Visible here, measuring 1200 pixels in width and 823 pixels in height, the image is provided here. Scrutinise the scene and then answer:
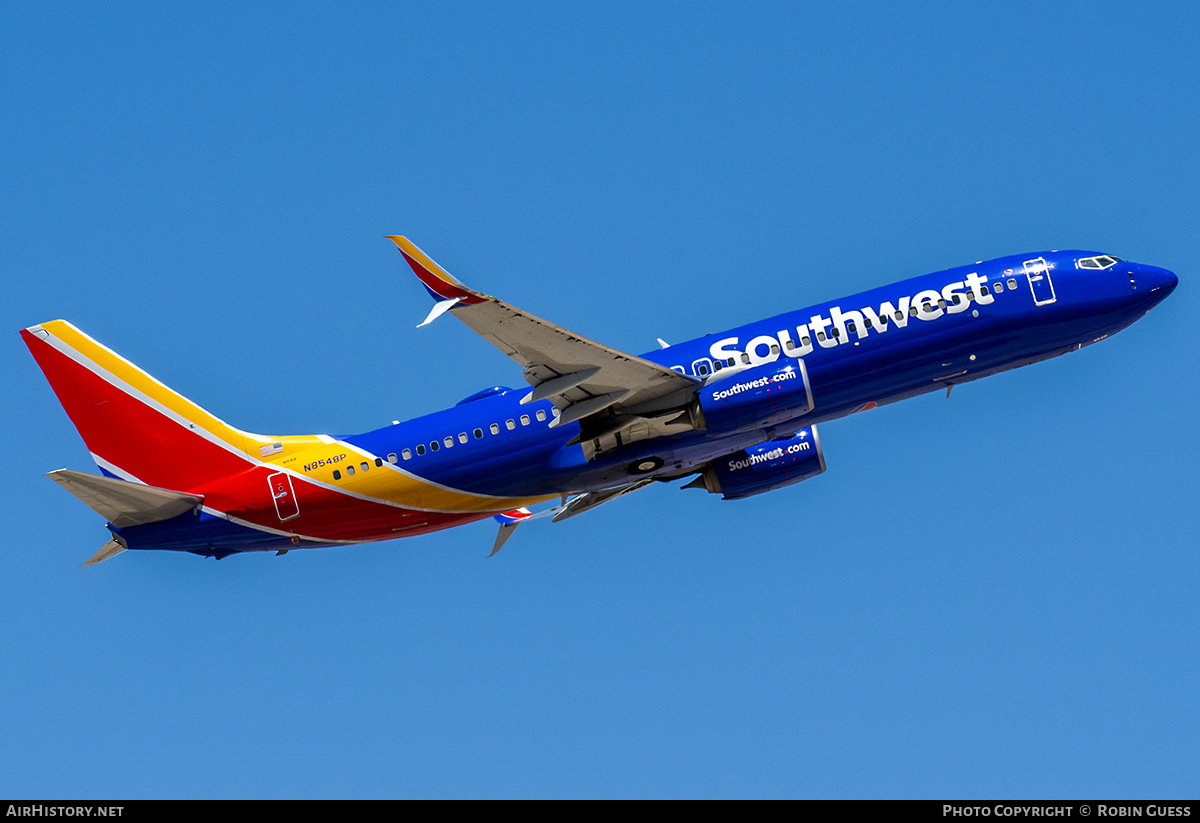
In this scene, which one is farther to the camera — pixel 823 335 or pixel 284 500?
pixel 284 500

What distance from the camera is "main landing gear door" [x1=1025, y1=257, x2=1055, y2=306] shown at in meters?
43.0

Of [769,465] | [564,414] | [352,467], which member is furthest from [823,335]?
[352,467]

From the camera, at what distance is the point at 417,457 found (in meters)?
44.6

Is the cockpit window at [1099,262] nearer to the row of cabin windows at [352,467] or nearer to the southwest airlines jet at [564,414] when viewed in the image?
the southwest airlines jet at [564,414]

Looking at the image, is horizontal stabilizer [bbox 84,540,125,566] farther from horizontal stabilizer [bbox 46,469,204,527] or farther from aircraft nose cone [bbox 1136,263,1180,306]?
aircraft nose cone [bbox 1136,263,1180,306]

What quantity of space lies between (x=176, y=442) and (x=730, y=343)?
19753 mm

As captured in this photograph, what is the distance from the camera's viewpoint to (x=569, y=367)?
4034 cm

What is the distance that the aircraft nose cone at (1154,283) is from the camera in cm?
4347

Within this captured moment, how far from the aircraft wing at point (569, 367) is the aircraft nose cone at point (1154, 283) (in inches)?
611

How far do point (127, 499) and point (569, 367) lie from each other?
50.8 feet

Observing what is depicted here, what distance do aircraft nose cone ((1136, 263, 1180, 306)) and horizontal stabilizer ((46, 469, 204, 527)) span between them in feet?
108

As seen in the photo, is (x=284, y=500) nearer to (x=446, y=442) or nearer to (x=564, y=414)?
(x=446, y=442)

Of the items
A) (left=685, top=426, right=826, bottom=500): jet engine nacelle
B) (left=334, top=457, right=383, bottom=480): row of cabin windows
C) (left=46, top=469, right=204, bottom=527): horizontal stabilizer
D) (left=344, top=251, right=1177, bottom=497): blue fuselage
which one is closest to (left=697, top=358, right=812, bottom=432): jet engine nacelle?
(left=344, top=251, right=1177, bottom=497): blue fuselage
